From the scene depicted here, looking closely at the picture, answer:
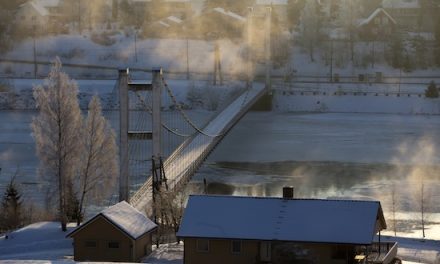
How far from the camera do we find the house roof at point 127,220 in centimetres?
1206

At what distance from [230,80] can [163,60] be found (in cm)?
288

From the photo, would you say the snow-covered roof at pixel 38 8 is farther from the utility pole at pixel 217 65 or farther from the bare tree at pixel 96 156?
the bare tree at pixel 96 156

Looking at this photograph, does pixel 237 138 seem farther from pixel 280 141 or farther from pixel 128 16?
pixel 128 16

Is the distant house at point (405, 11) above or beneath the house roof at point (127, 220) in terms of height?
above

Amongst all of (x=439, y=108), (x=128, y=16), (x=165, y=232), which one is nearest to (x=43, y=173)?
(x=165, y=232)

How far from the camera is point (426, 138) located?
961 inches

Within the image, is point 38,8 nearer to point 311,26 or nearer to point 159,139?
point 311,26

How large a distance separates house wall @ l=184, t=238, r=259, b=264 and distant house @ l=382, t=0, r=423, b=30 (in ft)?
96.0

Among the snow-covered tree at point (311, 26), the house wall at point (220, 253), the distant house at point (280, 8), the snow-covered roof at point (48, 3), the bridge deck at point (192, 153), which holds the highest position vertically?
the snow-covered roof at point (48, 3)

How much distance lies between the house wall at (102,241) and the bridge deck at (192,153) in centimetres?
182

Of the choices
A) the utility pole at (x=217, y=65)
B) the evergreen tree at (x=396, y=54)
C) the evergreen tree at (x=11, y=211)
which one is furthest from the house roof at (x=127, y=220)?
the evergreen tree at (x=396, y=54)

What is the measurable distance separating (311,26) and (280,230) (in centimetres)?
2717

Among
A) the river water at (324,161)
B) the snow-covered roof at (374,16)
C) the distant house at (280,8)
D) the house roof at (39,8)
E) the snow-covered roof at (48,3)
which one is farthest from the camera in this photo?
the snow-covered roof at (48,3)

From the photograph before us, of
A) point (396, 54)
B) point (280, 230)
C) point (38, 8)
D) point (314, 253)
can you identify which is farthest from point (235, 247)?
point (38, 8)
